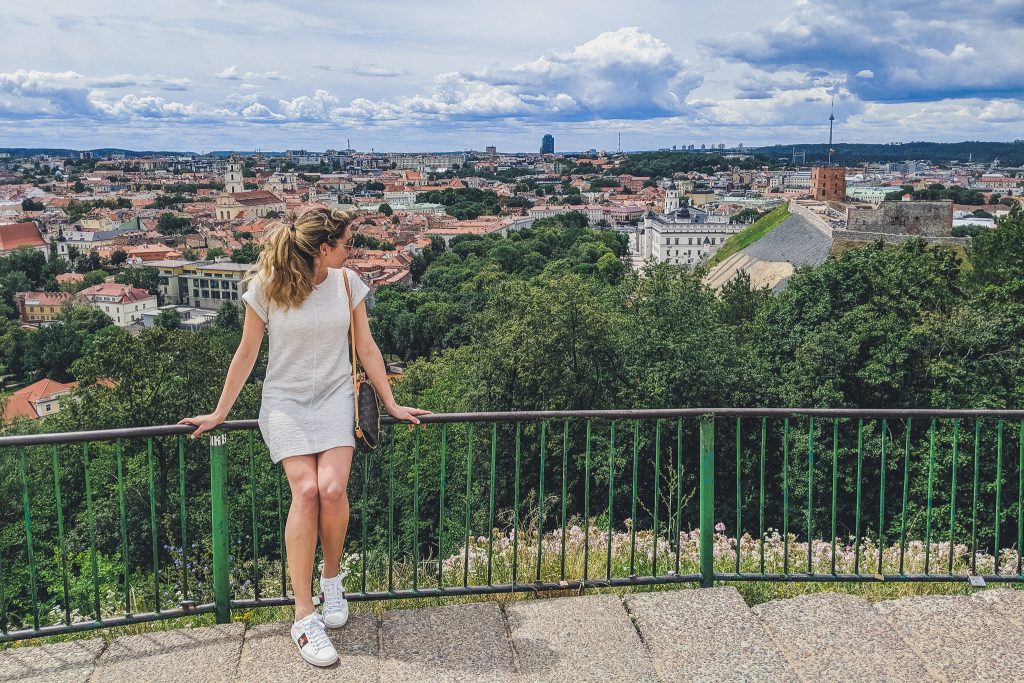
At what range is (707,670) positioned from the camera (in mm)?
3268

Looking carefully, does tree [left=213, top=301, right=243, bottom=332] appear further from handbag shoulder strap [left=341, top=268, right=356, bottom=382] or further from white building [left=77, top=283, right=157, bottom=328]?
handbag shoulder strap [left=341, top=268, right=356, bottom=382]

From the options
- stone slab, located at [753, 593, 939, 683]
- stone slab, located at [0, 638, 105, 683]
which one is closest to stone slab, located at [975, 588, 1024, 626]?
stone slab, located at [753, 593, 939, 683]

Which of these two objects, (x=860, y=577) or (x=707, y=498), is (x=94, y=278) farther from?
(x=860, y=577)

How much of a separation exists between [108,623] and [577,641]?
1829mm

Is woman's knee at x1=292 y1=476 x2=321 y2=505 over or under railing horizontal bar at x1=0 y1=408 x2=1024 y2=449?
under

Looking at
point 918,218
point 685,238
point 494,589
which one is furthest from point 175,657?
point 685,238

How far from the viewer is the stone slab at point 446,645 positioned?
323cm

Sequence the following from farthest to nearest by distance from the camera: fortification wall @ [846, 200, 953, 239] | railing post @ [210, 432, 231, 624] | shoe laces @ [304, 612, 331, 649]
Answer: fortification wall @ [846, 200, 953, 239], railing post @ [210, 432, 231, 624], shoe laces @ [304, 612, 331, 649]

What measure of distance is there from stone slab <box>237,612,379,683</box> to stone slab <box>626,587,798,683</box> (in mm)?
1060

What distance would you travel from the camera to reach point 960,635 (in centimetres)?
361

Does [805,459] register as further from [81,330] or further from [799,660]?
[81,330]

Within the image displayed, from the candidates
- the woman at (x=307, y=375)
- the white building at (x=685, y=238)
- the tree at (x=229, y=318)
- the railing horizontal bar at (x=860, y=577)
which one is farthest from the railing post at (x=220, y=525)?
the white building at (x=685, y=238)

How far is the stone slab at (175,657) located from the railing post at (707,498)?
198 cm

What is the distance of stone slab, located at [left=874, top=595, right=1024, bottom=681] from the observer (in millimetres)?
3340
